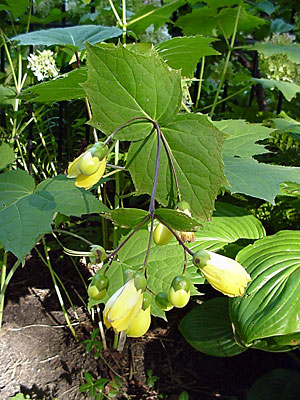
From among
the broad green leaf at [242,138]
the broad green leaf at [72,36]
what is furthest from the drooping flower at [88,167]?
the broad green leaf at [242,138]

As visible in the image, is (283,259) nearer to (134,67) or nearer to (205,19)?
(134,67)

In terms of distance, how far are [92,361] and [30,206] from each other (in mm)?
774

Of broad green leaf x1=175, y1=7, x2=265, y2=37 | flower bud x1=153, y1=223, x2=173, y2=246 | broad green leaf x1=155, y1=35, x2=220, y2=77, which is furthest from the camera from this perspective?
broad green leaf x1=175, y1=7, x2=265, y2=37

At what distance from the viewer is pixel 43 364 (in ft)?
5.04

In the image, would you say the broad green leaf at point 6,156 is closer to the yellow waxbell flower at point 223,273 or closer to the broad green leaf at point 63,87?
the broad green leaf at point 63,87

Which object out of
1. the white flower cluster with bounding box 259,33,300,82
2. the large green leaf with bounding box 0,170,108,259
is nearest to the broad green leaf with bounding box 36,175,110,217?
the large green leaf with bounding box 0,170,108,259

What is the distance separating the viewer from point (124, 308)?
1.84 feet

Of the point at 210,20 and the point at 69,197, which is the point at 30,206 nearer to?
the point at 69,197

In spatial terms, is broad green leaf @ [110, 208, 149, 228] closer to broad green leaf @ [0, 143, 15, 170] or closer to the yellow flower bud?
the yellow flower bud

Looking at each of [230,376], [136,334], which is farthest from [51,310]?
[136,334]

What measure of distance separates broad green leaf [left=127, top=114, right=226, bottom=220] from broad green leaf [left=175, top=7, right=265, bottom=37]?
1.12 meters

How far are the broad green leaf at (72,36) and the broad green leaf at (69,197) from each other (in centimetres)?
38

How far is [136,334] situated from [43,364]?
1102 millimetres

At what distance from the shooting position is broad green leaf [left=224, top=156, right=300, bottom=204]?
0.97 metres
